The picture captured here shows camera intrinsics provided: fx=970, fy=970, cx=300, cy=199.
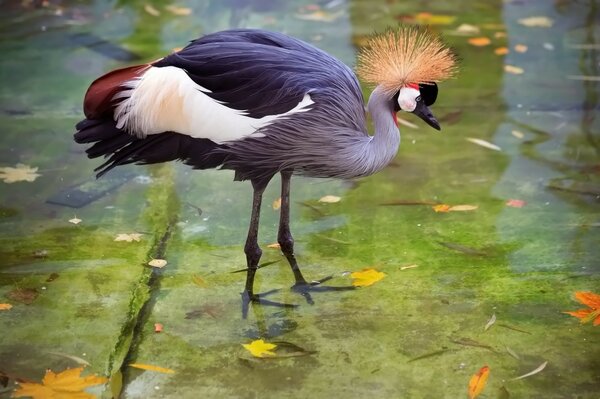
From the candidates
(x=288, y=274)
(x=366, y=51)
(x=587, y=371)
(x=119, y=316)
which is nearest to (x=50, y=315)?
(x=119, y=316)

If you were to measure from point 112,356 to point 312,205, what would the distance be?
1.81 m

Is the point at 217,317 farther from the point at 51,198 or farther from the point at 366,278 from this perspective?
the point at 51,198

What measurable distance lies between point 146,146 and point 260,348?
3.62ft

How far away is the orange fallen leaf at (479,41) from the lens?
7852 mm

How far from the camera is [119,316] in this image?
172 inches

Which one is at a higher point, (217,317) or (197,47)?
(197,47)

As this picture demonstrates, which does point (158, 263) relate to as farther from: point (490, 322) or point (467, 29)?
point (467, 29)

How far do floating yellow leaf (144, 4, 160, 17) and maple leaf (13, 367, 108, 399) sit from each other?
5.33m

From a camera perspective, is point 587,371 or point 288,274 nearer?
point 587,371

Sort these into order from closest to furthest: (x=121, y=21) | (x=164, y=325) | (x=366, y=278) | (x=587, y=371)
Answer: (x=587, y=371) → (x=164, y=325) → (x=366, y=278) → (x=121, y=21)

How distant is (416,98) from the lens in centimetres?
440

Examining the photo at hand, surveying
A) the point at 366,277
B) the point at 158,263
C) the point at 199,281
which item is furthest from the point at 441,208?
the point at 158,263

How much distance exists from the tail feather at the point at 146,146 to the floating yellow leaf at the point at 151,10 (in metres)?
4.31

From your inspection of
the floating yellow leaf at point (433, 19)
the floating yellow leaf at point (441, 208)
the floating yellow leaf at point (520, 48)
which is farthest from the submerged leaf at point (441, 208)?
the floating yellow leaf at point (433, 19)
